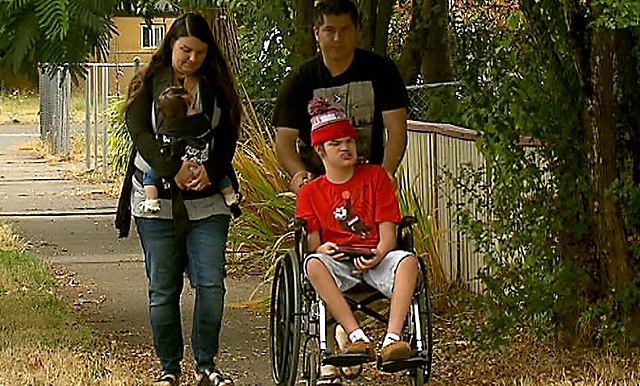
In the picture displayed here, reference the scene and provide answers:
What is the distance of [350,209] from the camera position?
604 centimetres

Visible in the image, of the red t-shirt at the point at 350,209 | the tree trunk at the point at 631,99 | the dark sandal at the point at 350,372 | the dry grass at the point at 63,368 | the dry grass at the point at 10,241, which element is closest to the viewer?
the red t-shirt at the point at 350,209

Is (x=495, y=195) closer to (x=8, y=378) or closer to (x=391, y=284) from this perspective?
(x=391, y=284)

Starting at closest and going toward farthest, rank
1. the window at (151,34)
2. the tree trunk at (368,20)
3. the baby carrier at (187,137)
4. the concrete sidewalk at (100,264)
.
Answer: the baby carrier at (187,137), the window at (151,34), the concrete sidewalk at (100,264), the tree trunk at (368,20)

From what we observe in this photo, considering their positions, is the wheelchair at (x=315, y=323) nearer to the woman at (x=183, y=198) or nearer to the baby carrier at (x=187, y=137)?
the woman at (x=183, y=198)

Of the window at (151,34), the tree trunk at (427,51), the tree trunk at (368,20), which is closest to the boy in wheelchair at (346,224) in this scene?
the window at (151,34)

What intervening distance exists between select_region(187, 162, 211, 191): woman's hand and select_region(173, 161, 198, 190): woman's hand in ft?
0.04

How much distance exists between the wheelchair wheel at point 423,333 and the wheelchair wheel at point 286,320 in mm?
512

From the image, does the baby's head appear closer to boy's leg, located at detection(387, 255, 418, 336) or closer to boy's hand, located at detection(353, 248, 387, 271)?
boy's hand, located at detection(353, 248, 387, 271)

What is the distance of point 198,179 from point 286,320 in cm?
82

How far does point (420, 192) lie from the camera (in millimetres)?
9828

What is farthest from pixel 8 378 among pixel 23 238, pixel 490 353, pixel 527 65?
pixel 23 238

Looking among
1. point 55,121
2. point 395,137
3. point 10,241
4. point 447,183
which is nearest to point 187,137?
point 395,137

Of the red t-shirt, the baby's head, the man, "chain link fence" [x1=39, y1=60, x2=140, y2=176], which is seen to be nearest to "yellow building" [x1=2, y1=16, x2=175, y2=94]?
the baby's head

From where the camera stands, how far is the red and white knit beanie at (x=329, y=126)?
19.8ft
